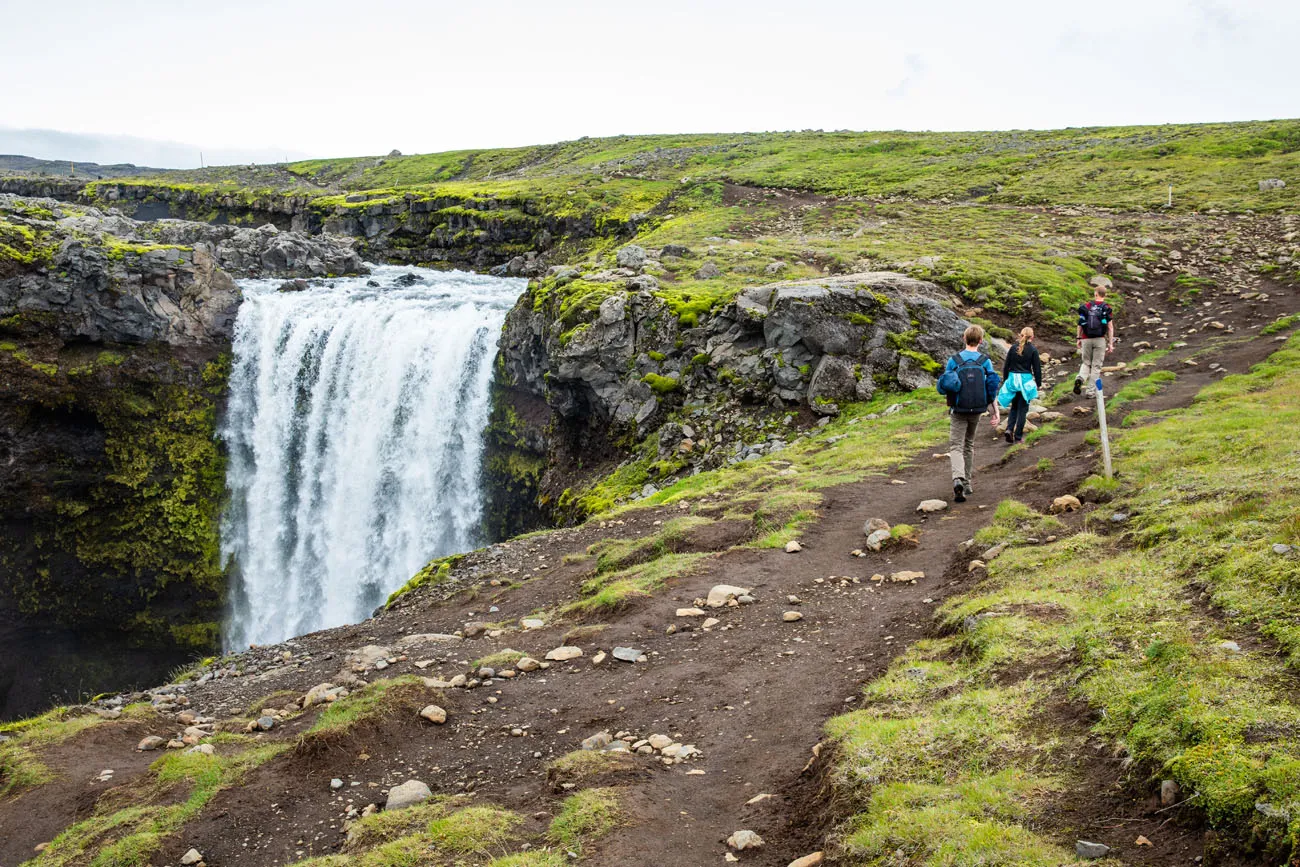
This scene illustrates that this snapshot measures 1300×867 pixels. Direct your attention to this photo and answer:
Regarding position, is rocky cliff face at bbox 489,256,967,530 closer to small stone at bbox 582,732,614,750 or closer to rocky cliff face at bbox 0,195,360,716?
small stone at bbox 582,732,614,750

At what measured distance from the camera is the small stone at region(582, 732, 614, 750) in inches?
330

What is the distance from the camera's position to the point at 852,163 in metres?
72.1

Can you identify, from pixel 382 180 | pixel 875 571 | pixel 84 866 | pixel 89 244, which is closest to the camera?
pixel 84 866

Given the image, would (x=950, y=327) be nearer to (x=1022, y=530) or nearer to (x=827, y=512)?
(x=827, y=512)

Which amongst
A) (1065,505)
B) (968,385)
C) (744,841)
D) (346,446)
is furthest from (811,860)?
(346,446)

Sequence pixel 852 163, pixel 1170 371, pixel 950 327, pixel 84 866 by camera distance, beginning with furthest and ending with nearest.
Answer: pixel 852 163
pixel 950 327
pixel 1170 371
pixel 84 866

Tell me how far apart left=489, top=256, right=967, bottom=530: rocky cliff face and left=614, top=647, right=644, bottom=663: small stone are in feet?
41.1

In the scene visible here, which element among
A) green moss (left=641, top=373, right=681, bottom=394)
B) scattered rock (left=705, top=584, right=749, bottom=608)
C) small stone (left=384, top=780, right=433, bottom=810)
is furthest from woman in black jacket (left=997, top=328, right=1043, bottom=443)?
small stone (left=384, top=780, right=433, bottom=810)

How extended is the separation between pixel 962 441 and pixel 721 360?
41.8ft

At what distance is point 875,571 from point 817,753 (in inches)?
218

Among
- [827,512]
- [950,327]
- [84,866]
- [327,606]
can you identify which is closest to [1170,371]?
[950,327]

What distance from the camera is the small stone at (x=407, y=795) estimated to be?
786cm

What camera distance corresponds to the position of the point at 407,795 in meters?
7.94

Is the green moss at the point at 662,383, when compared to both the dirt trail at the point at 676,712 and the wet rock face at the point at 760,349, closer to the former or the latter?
the wet rock face at the point at 760,349
